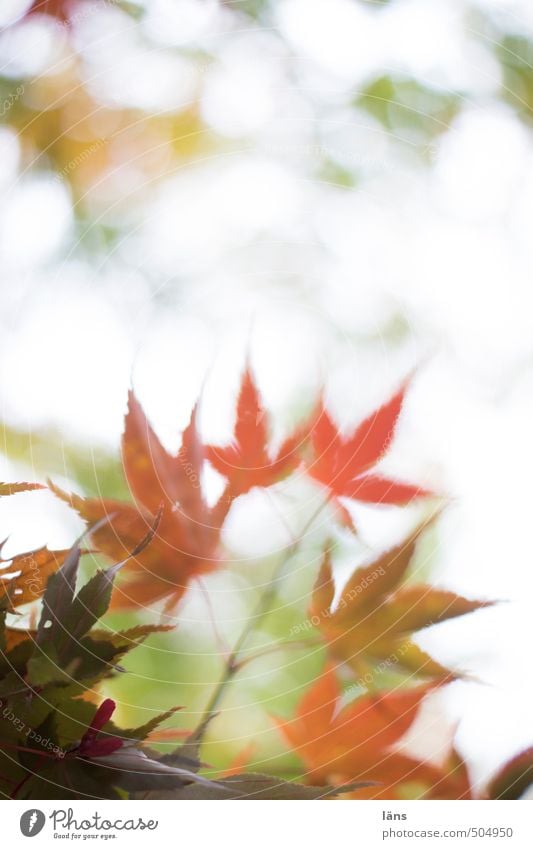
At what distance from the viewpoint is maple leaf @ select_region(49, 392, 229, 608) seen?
0.51m

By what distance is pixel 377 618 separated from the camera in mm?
518

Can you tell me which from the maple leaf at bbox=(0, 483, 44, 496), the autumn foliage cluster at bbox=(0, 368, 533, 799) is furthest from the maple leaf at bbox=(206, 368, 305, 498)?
the maple leaf at bbox=(0, 483, 44, 496)

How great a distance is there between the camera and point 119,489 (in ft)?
1.69

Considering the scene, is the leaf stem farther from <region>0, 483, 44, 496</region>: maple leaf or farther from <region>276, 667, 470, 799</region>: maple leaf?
<region>0, 483, 44, 496</region>: maple leaf

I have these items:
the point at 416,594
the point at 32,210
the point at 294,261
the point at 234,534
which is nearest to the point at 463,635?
the point at 416,594

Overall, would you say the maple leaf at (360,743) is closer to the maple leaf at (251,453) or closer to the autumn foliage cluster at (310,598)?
the autumn foliage cluster at (310,598)

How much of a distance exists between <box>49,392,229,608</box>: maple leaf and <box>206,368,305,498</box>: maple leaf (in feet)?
0.04

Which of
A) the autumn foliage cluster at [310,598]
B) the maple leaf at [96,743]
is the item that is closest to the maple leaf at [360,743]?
the autumn foliage cluster at [310,598]

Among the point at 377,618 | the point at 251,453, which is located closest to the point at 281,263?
the point at 251,453

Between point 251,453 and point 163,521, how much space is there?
0.07 m
